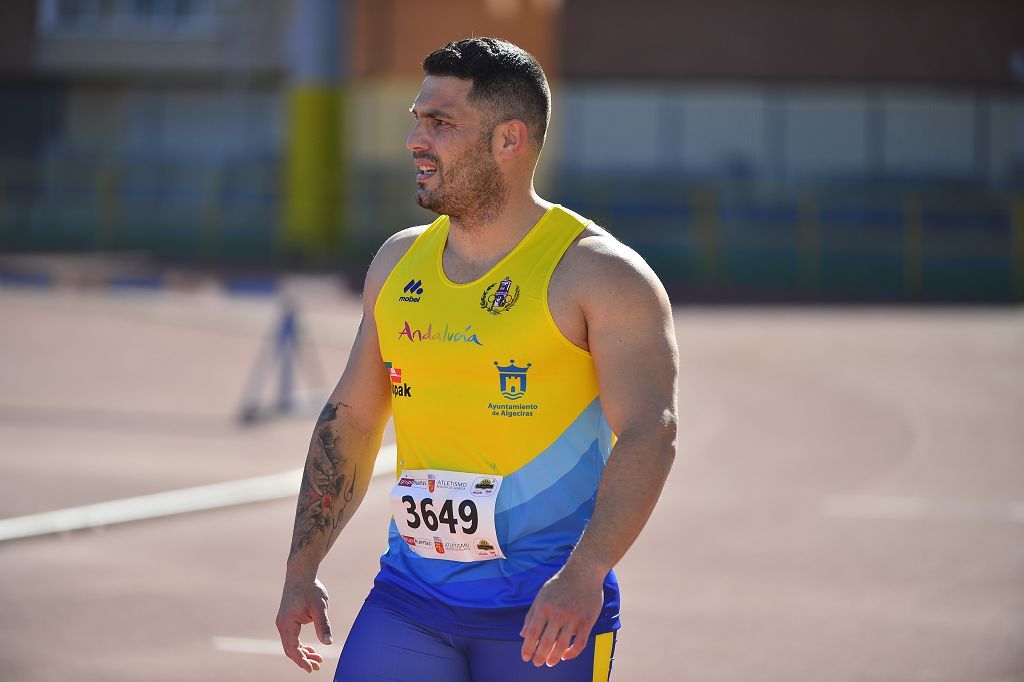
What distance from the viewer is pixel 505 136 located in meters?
3.81

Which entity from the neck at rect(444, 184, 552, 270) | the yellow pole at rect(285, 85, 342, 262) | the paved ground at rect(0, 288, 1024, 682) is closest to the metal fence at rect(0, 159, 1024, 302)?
the yellow pole at rect(285, 85, 342, 262)

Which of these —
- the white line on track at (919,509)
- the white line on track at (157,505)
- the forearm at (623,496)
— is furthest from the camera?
the white line on track at (919,509)

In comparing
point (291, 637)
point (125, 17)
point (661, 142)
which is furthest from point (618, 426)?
point (125, 17)

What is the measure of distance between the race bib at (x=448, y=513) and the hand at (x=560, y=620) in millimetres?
340

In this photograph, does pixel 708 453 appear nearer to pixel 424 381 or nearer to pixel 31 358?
pixel 31 358

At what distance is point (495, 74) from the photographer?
3781 millimetres

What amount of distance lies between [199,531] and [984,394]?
33.3ft

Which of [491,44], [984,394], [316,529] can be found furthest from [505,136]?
[984,394]

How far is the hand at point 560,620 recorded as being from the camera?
3.36 metres

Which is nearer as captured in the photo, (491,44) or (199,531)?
(491,44)

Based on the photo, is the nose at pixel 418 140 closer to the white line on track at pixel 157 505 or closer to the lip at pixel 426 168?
the lip at pixel 426 168

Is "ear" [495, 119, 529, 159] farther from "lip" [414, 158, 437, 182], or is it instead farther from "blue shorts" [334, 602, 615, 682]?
"blue shorts" [334, 602, 615, 682]

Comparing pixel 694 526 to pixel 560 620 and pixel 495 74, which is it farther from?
pixel 560 620

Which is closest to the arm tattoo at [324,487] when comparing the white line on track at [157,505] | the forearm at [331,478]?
the forearm at [331,478]
